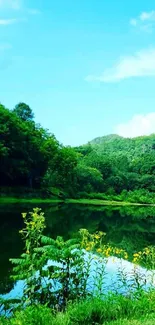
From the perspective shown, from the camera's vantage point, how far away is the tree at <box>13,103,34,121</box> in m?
73.7

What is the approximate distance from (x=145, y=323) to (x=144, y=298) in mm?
1634

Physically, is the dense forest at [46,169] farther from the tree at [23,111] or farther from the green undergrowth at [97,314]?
the green undergrowth at [97,314]

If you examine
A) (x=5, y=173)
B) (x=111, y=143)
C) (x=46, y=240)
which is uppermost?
(x=111, y=143)

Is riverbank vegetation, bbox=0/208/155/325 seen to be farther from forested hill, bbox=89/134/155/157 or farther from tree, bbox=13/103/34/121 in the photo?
forested hill, bbox=89/134/155/157

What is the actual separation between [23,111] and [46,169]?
1510 cm

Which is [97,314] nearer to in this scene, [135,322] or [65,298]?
[135,322]

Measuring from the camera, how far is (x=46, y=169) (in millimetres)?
64875

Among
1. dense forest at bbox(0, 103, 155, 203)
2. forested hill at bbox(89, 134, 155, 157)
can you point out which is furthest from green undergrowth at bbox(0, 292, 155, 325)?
forested hill at bbox(89, 134, 155, 157)

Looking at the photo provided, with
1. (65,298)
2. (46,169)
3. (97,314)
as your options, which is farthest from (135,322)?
(46,169)

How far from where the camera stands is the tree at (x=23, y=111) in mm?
73656

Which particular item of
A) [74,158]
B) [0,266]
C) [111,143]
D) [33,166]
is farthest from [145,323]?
[111,143]

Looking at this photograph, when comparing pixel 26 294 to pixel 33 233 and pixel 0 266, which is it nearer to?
pixel 33 233

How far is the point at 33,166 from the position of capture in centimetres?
6203

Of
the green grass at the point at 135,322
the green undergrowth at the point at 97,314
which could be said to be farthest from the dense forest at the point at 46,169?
the green grass at the point at 135,322
